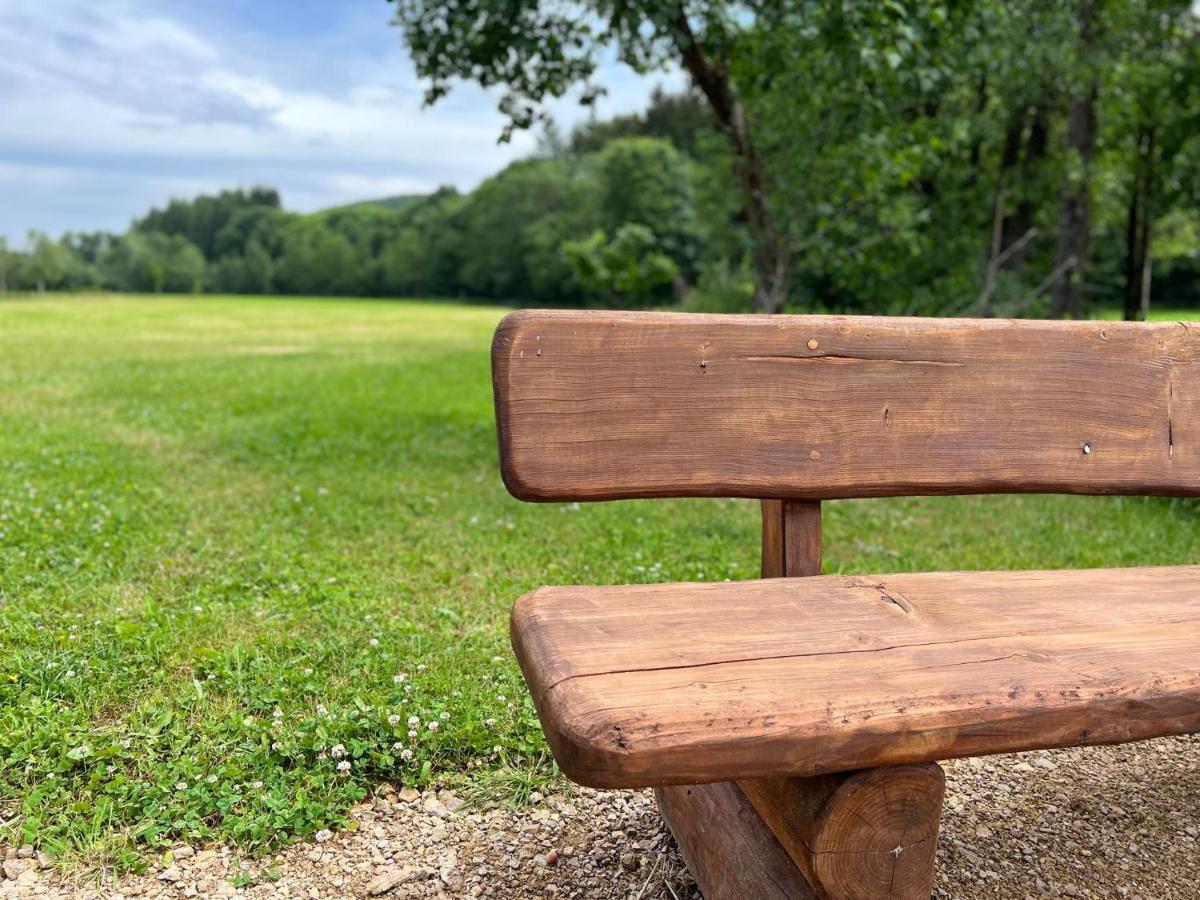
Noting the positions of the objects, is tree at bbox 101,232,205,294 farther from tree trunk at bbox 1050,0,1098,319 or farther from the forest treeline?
tree trunk at bbox 1050,0,1098,319

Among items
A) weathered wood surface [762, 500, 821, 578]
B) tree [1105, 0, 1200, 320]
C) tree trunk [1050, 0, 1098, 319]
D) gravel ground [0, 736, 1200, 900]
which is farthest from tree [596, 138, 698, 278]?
weathered wood surface [762, 500, 821, 578]

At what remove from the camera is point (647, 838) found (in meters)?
2.54

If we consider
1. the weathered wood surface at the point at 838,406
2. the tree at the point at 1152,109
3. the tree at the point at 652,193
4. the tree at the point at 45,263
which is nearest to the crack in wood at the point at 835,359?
the weathered wood surface at the point at 838,406

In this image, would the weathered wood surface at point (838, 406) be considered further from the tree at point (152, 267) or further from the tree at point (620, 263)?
the tree at point (152, 267)

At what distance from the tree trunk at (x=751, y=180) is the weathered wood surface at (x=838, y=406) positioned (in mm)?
5284

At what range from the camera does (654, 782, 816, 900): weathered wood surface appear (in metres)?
1.98

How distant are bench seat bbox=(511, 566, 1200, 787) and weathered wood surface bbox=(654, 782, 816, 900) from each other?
0.50m

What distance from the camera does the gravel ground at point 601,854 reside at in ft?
7.59

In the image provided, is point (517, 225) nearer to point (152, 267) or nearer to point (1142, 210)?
point (152, 267)

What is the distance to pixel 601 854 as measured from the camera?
2.48 m

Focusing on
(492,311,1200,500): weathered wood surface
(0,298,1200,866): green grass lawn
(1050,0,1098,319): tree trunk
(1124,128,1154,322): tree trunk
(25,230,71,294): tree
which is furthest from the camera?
(25,230,71,294): tree

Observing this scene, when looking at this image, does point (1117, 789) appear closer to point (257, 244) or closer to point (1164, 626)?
point (1164, 626)

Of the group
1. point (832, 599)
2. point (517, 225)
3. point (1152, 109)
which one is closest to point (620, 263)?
point (832, 599)

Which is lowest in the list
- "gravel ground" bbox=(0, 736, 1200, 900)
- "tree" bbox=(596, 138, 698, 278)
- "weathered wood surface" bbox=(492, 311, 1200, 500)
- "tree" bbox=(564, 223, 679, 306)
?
"gravel ground" bbox=(0, 736, 1200, 900)
